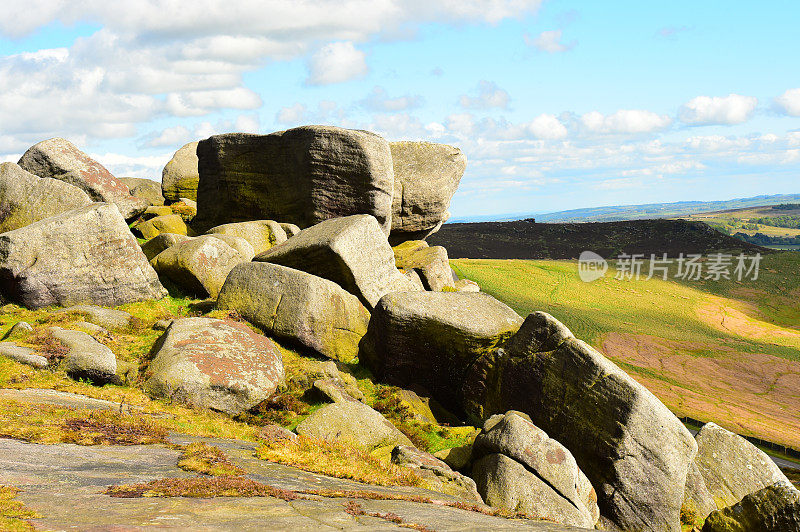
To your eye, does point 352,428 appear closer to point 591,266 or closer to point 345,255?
point 345,255

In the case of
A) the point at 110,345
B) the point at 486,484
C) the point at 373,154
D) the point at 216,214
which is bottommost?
the point at 486,484

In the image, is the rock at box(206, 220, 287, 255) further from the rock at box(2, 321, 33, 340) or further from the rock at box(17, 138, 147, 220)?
the rock at box(2, 321, 33, 340)

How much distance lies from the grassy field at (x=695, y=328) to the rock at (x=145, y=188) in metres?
28.5

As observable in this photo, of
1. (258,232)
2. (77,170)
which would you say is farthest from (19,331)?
(77,170)

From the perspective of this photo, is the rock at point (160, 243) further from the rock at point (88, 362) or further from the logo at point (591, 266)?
the logo at point (591, 266)

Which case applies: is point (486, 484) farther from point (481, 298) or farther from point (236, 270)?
point (236, 270)

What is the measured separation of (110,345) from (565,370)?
1413 cm

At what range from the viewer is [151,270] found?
76.1 ft

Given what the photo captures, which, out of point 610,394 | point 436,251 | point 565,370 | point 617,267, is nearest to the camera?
point 610,394

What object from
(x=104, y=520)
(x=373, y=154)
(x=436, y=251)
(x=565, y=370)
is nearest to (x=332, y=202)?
(x=373, y=154)

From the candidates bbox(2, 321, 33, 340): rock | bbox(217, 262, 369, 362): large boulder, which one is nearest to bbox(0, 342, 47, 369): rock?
bbox(2, 321, 33, 340): rock

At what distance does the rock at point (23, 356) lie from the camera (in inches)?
557

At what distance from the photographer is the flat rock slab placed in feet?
20.3

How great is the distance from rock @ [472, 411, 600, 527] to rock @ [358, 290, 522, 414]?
15.6 ft
